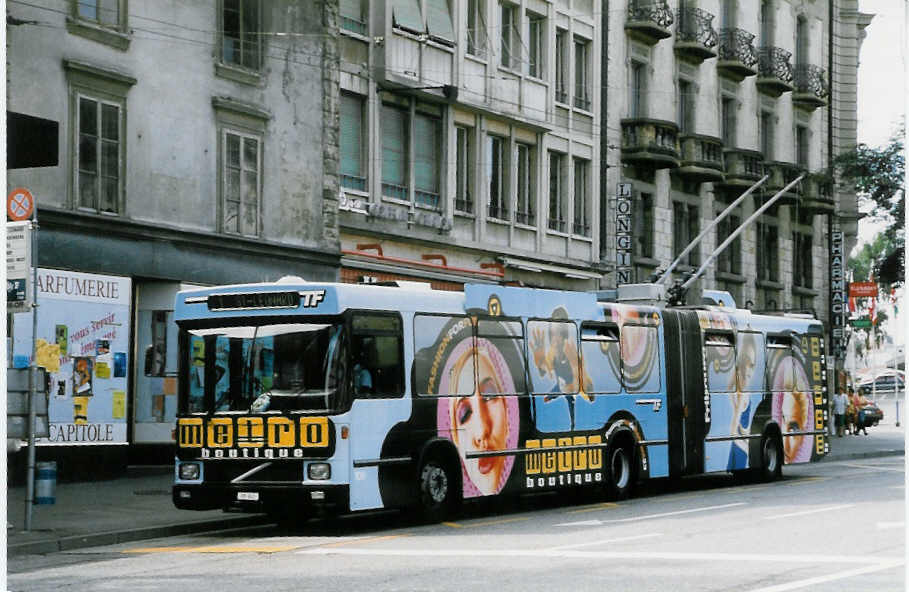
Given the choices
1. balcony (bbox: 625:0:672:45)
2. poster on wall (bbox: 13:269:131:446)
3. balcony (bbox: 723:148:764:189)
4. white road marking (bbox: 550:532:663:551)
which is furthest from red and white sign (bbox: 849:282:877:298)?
white road marking (bbox: 550:532:663:551)

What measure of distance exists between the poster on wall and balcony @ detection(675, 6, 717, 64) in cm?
2384

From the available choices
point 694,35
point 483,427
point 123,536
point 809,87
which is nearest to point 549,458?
point 483,427

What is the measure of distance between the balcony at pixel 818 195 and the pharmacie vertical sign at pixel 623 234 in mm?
12893

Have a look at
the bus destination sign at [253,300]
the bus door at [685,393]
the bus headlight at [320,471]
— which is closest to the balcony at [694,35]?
the bus door at [685,393]

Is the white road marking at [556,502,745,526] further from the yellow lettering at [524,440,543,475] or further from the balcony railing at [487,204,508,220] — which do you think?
the balcony railing at [487,204,508,220]

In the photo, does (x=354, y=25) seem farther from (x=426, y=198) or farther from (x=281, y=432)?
(x=281, y=432)

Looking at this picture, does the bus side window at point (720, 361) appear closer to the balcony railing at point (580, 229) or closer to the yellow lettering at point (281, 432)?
the yellow lettering at point (281, 432)

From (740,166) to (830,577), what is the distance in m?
36.4

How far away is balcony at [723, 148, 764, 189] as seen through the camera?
47844 millimetres

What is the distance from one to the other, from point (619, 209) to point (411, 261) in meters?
10.0

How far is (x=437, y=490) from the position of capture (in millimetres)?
19328

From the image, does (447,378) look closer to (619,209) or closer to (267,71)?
(267,71)

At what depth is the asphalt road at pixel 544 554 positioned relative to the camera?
12758 millimetres

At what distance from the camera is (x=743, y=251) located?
5031cm
